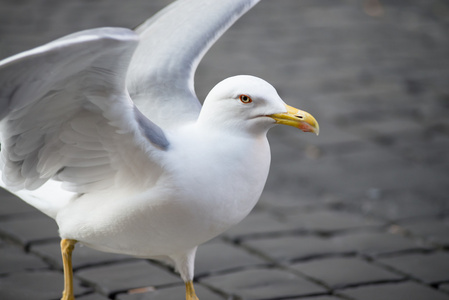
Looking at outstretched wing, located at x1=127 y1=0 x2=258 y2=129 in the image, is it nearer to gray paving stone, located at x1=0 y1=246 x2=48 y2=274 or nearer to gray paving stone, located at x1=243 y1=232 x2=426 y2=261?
gray paving stone, located at x1=0 y1=246 x2=48 y2=274

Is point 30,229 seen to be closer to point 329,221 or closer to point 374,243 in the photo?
point 329,221

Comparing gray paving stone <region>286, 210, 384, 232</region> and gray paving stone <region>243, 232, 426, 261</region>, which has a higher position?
gray paving stone <region>286, 210, 384, 232</region>

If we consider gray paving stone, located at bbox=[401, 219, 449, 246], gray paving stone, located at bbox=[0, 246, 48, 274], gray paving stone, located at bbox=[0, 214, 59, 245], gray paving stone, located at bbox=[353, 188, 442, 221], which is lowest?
gray paving stone, located at bbox=[0, 246, 48, 274]

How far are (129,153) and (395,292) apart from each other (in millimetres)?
1622

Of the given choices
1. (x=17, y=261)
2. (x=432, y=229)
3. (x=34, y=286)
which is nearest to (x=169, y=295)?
(x=34, y=286)

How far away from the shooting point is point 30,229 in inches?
163

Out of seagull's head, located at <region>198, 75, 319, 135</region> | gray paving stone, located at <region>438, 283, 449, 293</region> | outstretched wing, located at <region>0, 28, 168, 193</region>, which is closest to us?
outstretched wing, located at <region>0, 28, 168, 193</region>

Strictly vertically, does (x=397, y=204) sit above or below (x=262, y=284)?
above

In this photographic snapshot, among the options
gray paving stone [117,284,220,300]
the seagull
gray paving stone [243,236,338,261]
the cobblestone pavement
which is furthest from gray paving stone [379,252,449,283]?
the seagull

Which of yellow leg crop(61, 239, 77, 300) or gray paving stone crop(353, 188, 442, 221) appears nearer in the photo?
yellow leg crop(61, 239, 77, 300)

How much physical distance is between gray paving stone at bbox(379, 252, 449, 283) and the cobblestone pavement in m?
0.01

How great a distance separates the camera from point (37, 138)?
2.77 meters

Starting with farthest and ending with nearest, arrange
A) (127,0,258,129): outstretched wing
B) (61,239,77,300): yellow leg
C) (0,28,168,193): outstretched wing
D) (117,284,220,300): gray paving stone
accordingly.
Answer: (117,284,220,300): gray paving stone → (127,0,258,129): outstretched wing → (61,239,77,300): yellow leg → (0,28,168,193): outstretched wing

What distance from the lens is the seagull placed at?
8.16ft
